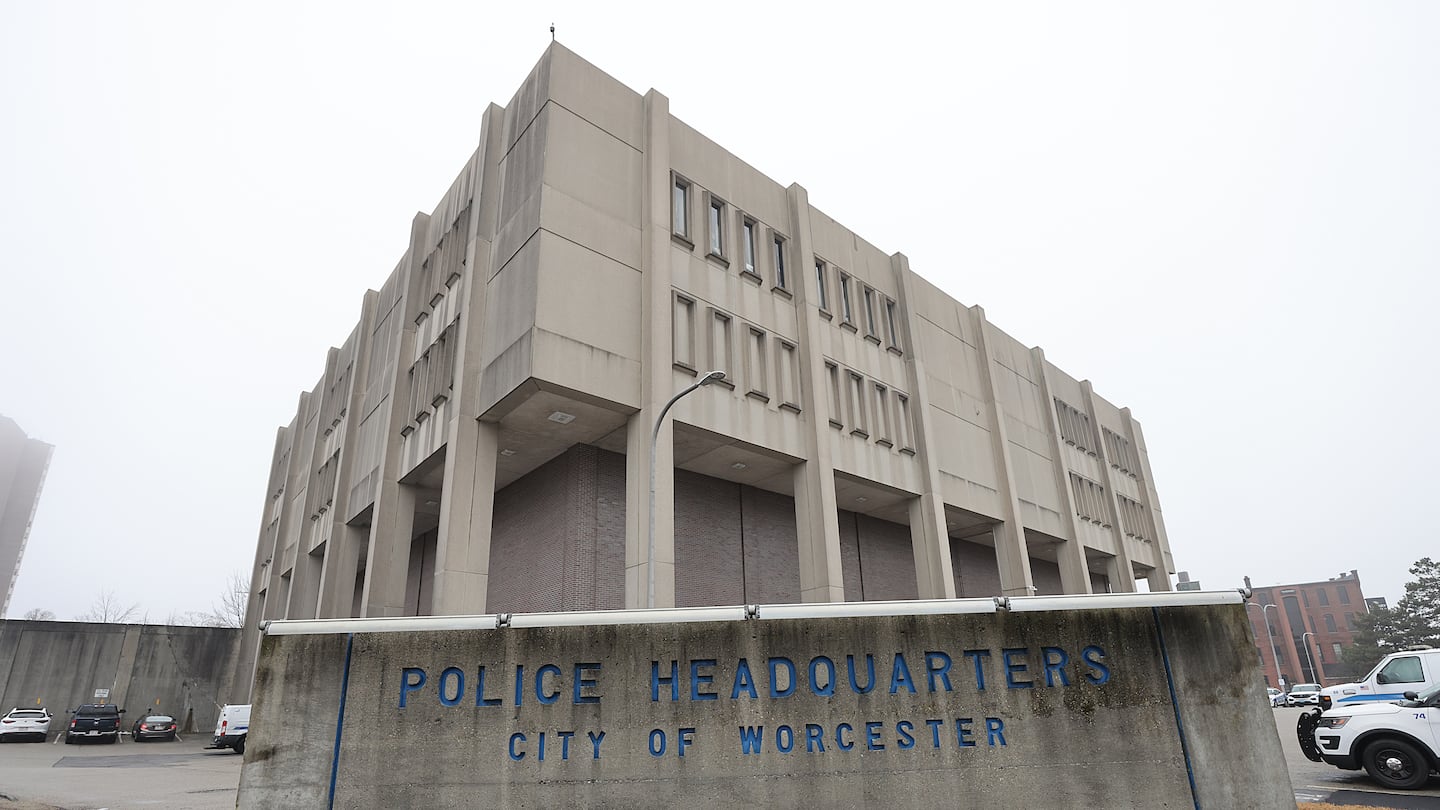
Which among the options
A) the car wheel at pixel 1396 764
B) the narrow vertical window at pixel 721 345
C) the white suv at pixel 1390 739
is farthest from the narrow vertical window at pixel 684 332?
the car wheel at pixel 1396 764

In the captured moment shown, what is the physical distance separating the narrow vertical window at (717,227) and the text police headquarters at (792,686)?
18122mm

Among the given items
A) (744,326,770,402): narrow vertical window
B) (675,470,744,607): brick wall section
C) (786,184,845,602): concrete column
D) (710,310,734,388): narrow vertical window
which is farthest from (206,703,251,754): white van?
(744,326,770,402): narrow vertical window

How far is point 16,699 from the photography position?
3994cm

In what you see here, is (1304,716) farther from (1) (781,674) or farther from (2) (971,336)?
(2) (971,336)

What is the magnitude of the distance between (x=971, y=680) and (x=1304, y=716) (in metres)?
12.5

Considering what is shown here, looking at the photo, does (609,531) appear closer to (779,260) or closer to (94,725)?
(779,260)

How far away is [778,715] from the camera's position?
714 cm

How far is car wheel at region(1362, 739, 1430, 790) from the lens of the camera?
12156 mm

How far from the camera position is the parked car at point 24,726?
32062mm

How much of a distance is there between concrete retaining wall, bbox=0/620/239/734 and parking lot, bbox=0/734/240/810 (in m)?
12.2

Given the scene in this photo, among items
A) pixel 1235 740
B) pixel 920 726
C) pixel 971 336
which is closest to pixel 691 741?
pixel 920 726

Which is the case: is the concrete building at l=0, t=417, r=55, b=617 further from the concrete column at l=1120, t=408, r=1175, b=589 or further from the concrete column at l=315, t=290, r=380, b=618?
the concrete column at l=1120, t=408, r=1175, b=589

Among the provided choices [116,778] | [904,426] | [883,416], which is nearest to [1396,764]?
[883,416]

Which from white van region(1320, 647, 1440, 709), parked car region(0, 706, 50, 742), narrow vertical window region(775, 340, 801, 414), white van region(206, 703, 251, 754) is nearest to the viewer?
white van region(1320, 647, 1440, 709)
